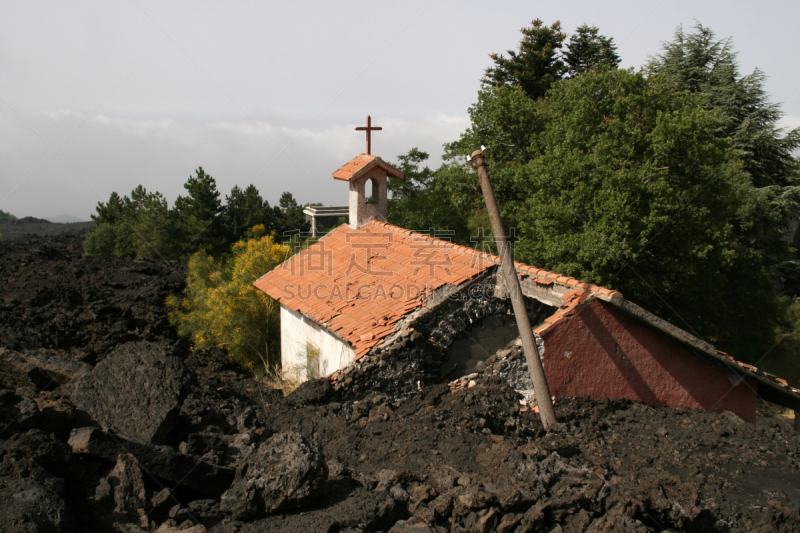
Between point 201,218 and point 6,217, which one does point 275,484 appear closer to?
point 201,218

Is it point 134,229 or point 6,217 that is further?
point 6,217

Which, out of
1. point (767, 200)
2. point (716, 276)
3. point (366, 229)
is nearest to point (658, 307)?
point (716, 276)

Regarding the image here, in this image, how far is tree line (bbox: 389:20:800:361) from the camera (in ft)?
60.9

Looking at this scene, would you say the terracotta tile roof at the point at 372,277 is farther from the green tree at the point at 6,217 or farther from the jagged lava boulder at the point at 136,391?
the green tree at the point at 6,217

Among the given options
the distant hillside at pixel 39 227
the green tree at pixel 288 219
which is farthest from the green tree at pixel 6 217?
the green tree at pixel 288 219

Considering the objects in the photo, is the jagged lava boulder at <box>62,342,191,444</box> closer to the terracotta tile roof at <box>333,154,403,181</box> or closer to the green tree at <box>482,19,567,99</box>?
the terracotta tile roof at <box>333,154,403,181</box>

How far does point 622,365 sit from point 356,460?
18.0ft

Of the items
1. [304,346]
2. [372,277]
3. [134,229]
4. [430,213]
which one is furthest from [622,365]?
[134,229]

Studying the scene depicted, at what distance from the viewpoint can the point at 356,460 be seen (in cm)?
786

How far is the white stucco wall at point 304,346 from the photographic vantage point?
1128 centimetres

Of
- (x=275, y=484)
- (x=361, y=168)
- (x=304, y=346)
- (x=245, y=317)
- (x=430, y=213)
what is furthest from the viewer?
(x=430, y=213)

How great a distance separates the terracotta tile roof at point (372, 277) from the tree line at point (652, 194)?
7887 millimetres

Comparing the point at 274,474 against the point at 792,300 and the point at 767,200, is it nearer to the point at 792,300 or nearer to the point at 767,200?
the point at 767,200

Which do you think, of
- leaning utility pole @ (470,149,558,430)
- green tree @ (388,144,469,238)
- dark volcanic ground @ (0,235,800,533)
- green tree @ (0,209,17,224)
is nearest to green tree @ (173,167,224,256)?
green tree @ (388,144,469,238)
